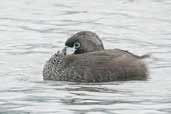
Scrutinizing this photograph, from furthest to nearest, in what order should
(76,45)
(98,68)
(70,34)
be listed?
(70,34) < (76,45) < (98,68)

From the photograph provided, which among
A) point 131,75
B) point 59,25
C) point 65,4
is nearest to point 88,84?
point 131,75

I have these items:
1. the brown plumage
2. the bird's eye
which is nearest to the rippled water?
the brown plumage

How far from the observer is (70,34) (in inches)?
691

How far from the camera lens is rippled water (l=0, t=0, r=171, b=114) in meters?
12.1

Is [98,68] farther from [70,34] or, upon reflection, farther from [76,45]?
[70,34]

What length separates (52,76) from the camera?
14250 millimetres

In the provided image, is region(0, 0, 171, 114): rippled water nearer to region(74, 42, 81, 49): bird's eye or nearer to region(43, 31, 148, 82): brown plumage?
region(43, 31, 148, 82): brown plumage

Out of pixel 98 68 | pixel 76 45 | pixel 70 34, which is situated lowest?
pixel 70 34

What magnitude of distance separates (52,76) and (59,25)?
425 centimetres

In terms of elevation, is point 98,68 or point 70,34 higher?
point 98,68

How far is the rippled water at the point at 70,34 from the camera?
39.5ft

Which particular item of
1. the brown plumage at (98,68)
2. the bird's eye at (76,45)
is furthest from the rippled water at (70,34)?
the bird's eye at (76,45)

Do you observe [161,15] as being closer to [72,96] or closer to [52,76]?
[52,76]

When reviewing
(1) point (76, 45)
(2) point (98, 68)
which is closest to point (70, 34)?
(1) point (76, 45)
